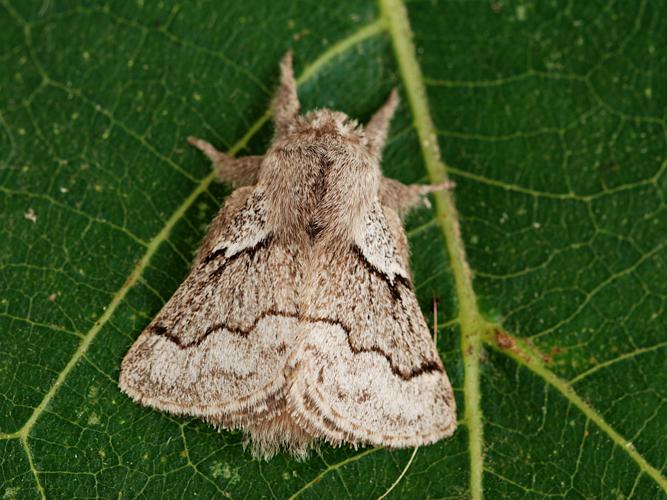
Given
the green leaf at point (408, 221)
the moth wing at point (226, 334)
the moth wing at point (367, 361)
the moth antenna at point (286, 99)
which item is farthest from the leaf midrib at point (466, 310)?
the moth wing at point (226, 334)

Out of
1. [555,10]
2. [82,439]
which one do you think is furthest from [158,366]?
[555,10]

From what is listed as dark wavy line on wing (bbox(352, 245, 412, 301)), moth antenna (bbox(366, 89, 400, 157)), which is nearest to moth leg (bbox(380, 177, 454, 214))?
moth antenna (bbox(366, 89, 400, 157))

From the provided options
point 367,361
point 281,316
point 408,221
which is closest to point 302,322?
point 281,316

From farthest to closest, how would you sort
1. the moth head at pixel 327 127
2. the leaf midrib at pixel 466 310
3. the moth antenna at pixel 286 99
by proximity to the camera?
the moth antenna at pixel 286 99 → the moth head at pixel 327 127 → the leaf midrib at pixel 466 310

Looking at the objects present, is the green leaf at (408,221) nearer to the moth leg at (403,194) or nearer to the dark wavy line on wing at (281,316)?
the moth leg at (403,194)

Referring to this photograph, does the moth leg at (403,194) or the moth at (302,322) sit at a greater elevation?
the moth leg at (403,194)

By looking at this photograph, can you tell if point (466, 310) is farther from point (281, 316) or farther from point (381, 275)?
point (281, 316)

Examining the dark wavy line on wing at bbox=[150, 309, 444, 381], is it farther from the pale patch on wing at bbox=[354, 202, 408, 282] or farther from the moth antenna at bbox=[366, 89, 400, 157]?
the moth antenna at bbox=[366, 89, 400, 157]
